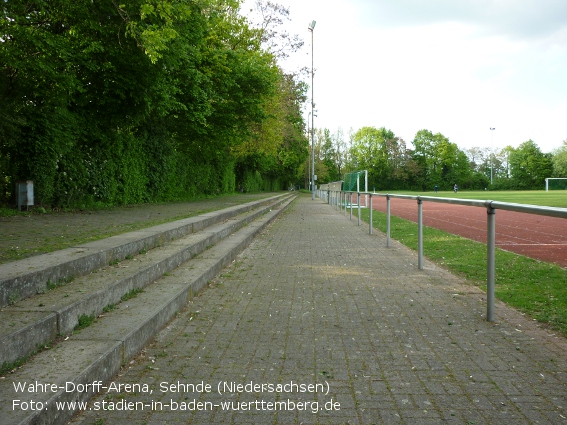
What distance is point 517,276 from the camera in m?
6.64

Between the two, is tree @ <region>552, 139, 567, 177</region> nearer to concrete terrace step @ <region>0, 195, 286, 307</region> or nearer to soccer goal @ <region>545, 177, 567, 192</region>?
soccer goal @ <region>545, 177, 567, 192</region>

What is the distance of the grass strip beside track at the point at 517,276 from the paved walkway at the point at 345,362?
12.2 inches

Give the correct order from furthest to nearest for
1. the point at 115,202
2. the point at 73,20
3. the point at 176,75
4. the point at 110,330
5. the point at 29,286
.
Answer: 1. the point at 176,75
2. the point at 115,202
3. the point at 73,20
4. the point at 29,286
5. the point at 110,330

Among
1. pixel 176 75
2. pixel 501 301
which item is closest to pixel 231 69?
pixel 176 75

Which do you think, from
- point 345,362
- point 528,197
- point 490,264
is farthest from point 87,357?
point 528,197

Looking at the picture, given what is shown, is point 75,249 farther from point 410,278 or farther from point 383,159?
point 383,159

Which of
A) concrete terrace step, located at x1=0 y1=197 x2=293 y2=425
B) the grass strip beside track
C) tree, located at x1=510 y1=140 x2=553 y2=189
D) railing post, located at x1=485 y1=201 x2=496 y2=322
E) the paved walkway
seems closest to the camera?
concrete terrace step, located at x1=0 y1=197 x2=293 y2=425

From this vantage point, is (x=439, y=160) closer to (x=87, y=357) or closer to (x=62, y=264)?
(x=62, y=264)

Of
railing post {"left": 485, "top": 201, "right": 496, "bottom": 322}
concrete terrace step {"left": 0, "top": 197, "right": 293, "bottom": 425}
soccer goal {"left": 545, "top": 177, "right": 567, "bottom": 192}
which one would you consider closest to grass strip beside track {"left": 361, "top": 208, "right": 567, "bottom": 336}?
railing post {"left": 485, "top": 201, "right": 496, "bottom": 322}

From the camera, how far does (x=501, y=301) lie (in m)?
5.44

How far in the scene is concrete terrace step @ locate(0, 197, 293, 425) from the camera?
7.97ft

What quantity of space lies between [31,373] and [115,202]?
15057 millimetres

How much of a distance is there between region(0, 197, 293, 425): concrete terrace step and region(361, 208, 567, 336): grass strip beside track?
3.49m

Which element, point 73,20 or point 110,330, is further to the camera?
point 73,20
